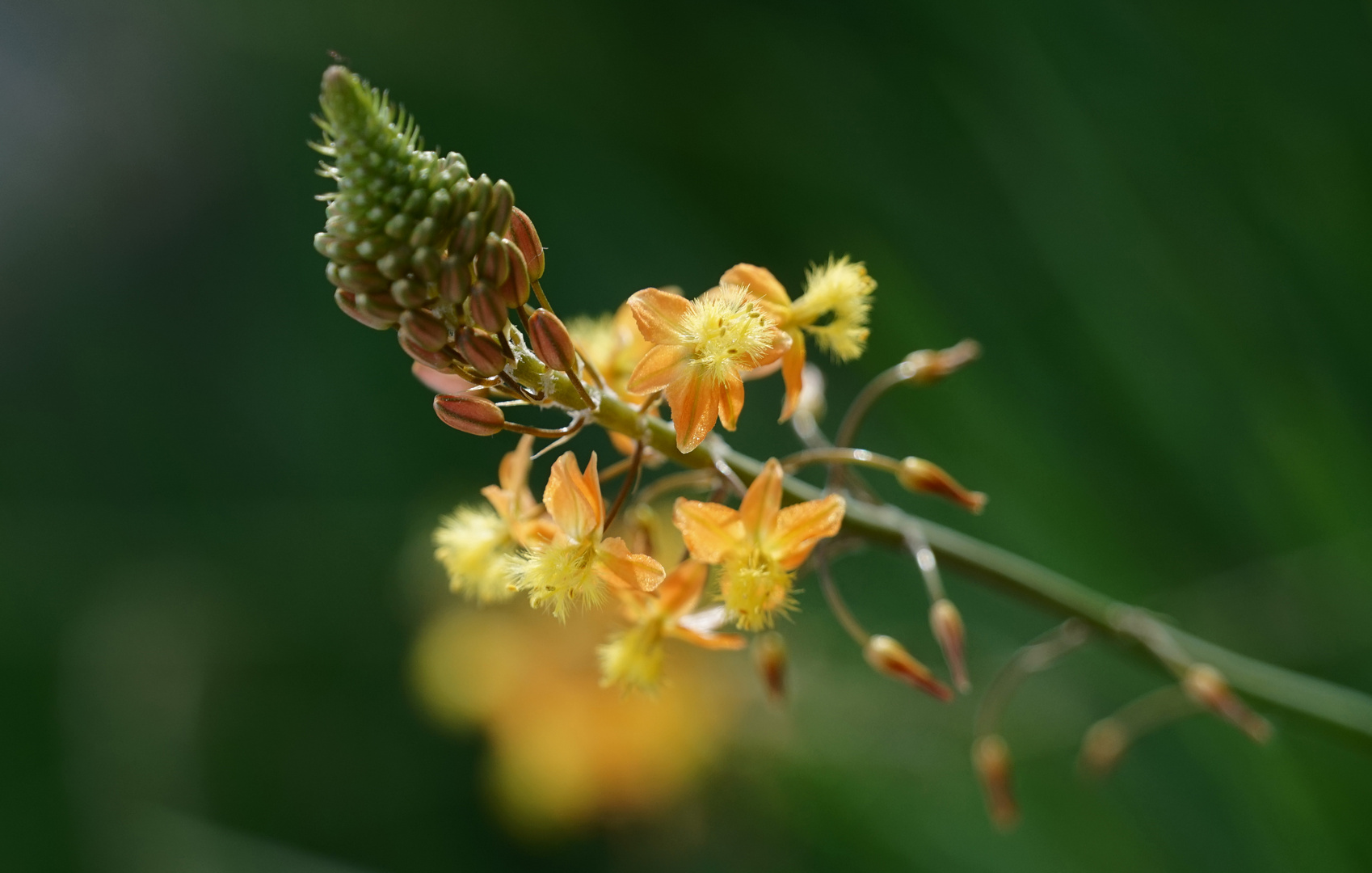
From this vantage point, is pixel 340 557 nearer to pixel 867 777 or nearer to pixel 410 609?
pixel 410 609

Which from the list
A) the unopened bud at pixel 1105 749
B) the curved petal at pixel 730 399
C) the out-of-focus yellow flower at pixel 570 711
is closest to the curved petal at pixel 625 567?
the curved petal at pixel 730 399

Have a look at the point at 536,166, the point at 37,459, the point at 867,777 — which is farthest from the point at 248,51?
the point at 867,777

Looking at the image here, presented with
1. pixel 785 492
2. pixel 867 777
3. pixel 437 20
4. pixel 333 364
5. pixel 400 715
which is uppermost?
pixel 437 20

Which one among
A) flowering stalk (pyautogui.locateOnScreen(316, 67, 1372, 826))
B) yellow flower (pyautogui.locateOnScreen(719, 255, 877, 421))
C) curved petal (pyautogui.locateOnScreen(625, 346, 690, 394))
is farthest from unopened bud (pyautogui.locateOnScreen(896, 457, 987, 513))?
curved petal (pyautogui.locateOnScreen(625, 346, 690, 394))

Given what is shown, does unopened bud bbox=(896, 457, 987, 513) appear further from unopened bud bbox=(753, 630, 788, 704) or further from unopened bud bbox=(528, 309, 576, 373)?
unopened bud bbox=(528, 309, 576, 373)

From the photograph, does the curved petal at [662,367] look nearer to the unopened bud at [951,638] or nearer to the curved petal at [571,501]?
the curved petal at [571,501]

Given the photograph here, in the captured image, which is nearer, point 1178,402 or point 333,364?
point 1178,402

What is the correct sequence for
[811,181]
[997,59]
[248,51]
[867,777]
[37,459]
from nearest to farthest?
[867,777]
[997,59]
[811,181]
[248,51]
[37,459]

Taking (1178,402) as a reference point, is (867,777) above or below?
below
